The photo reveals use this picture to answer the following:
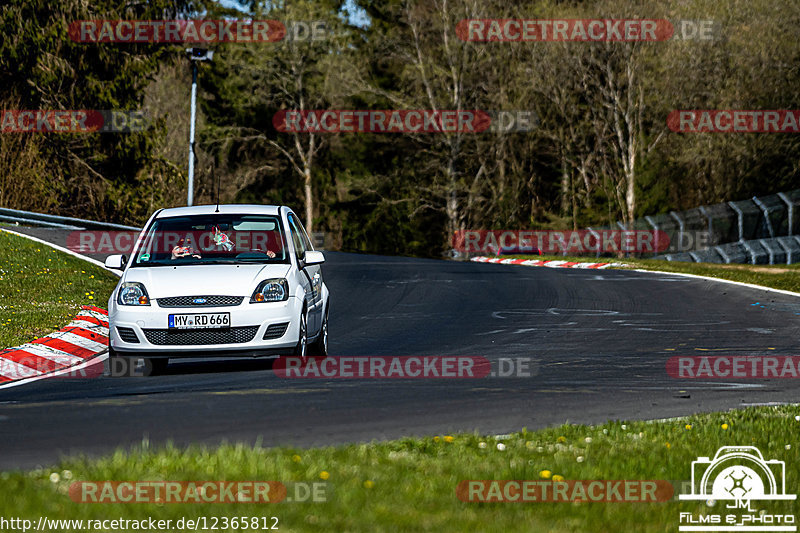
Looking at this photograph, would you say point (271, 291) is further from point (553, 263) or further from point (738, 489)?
point (553, 263)

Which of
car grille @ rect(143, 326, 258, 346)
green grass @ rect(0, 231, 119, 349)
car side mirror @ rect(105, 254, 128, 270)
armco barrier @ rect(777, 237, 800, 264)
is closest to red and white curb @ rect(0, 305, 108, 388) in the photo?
green grass @ rect(0, 231, 119, 349)

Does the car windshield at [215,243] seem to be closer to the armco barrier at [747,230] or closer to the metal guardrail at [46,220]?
the metal guardrail at [46,220]

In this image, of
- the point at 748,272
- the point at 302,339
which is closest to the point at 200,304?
the point at 302,339

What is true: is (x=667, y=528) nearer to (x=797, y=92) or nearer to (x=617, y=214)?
(x=797, y=92)

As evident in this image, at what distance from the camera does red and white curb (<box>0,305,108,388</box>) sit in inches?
487

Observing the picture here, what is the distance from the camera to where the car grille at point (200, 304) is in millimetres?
11383

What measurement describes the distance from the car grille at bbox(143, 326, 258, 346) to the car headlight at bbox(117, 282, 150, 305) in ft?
1.11

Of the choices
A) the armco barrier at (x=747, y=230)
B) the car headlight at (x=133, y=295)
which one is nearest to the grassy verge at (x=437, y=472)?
the car headlight at (x=133, y=295)

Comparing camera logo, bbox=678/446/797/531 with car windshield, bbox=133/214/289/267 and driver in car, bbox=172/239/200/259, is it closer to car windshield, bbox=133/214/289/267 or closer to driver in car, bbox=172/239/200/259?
car windshield, bbox=133/214/289/267

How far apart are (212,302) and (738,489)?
6.36 meters

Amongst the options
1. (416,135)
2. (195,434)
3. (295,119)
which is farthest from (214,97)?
(195,434)

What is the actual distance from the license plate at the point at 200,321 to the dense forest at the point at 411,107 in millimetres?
29312

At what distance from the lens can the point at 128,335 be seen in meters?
11.5

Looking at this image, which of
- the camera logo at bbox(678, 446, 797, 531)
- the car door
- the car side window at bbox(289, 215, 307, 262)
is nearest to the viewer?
the camera logo at bbox(678, 446, 797, 531)
